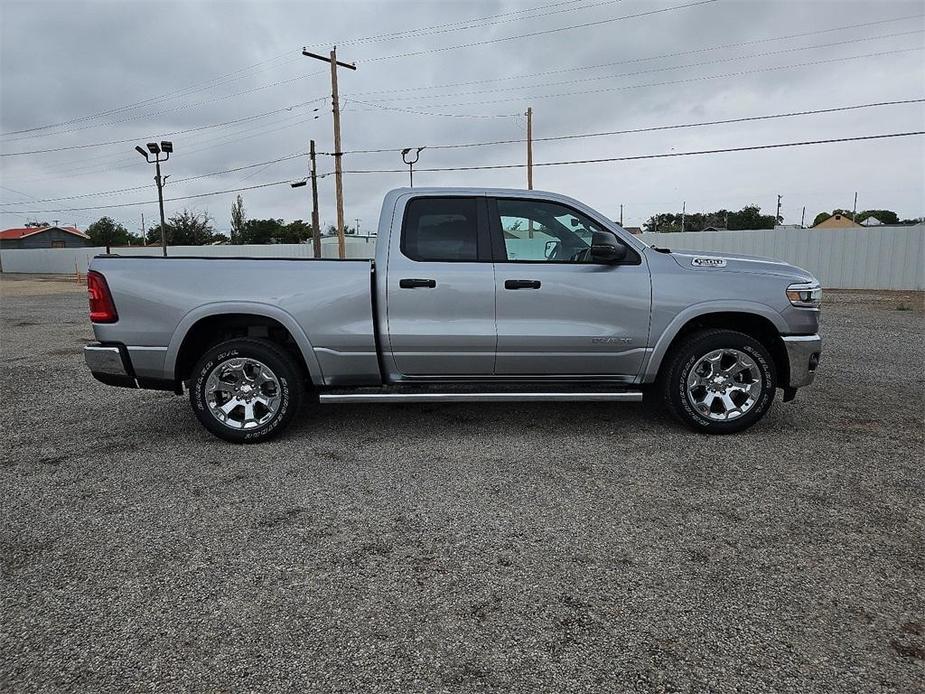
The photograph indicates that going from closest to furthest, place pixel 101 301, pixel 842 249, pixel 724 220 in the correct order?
pixel 101 301 → pixel 842 249 → pixel 724 220

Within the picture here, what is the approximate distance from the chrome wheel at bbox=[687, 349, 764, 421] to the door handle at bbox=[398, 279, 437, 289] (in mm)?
2091

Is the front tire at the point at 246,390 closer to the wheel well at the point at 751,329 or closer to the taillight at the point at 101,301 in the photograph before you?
the taillight at the point at 101,301

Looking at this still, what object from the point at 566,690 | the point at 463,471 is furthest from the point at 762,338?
the point at 566,690

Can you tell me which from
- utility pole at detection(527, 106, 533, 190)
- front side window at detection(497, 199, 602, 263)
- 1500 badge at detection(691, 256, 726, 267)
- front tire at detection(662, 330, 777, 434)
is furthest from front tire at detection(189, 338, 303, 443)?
utility pole at detection(527, 106, 533, 190)

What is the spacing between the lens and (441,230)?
16.0ft

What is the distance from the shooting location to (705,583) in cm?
283

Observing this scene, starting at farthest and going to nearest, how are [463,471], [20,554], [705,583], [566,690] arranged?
[463,471]
[20,554]
[705,583]
[566,690]

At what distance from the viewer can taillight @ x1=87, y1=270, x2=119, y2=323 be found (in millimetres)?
4594

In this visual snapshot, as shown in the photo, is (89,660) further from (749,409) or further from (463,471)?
(749,409)

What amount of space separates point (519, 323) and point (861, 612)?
2.80 metres

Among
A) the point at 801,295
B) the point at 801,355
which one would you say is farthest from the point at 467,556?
the point at 801,295

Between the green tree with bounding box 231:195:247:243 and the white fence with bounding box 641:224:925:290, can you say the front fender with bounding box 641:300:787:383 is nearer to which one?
the white fence with bounding box 641:224:925:290

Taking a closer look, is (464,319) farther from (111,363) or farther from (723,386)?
(111,363)

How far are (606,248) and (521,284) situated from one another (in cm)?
67
